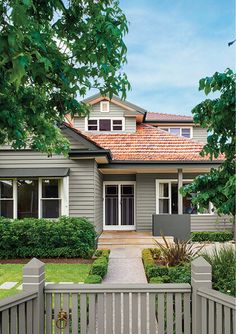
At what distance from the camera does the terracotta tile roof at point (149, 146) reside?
14.8 m

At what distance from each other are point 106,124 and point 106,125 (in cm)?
5

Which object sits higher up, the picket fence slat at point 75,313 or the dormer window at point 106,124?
the dormer window at point 106,124

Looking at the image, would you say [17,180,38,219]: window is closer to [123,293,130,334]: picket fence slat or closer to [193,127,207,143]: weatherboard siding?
[123,293,130,334]: picket fence slat

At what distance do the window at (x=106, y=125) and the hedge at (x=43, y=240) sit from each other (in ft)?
26.2

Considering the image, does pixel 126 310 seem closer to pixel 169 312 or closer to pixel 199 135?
pixel 169 312

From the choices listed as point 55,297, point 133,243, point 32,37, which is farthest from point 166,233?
point 32,37

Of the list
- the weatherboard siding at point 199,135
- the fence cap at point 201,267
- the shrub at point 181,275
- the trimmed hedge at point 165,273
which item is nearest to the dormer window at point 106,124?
the weatherboard siding at point 199,135

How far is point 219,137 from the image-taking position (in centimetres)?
370

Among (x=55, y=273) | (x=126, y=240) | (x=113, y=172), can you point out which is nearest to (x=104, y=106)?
(x=113, y=172)

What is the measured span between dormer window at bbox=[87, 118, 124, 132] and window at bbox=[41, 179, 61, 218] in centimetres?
586

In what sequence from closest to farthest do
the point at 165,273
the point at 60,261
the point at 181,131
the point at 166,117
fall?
the point at 165,273 < the point at 60,261 < the point at 181,131 < the point at 166,117

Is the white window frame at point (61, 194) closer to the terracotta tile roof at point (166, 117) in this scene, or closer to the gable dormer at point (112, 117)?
the gable dormer at point (112, 117)

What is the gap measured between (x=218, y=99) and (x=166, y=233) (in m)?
10.8

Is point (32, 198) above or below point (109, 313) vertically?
above
